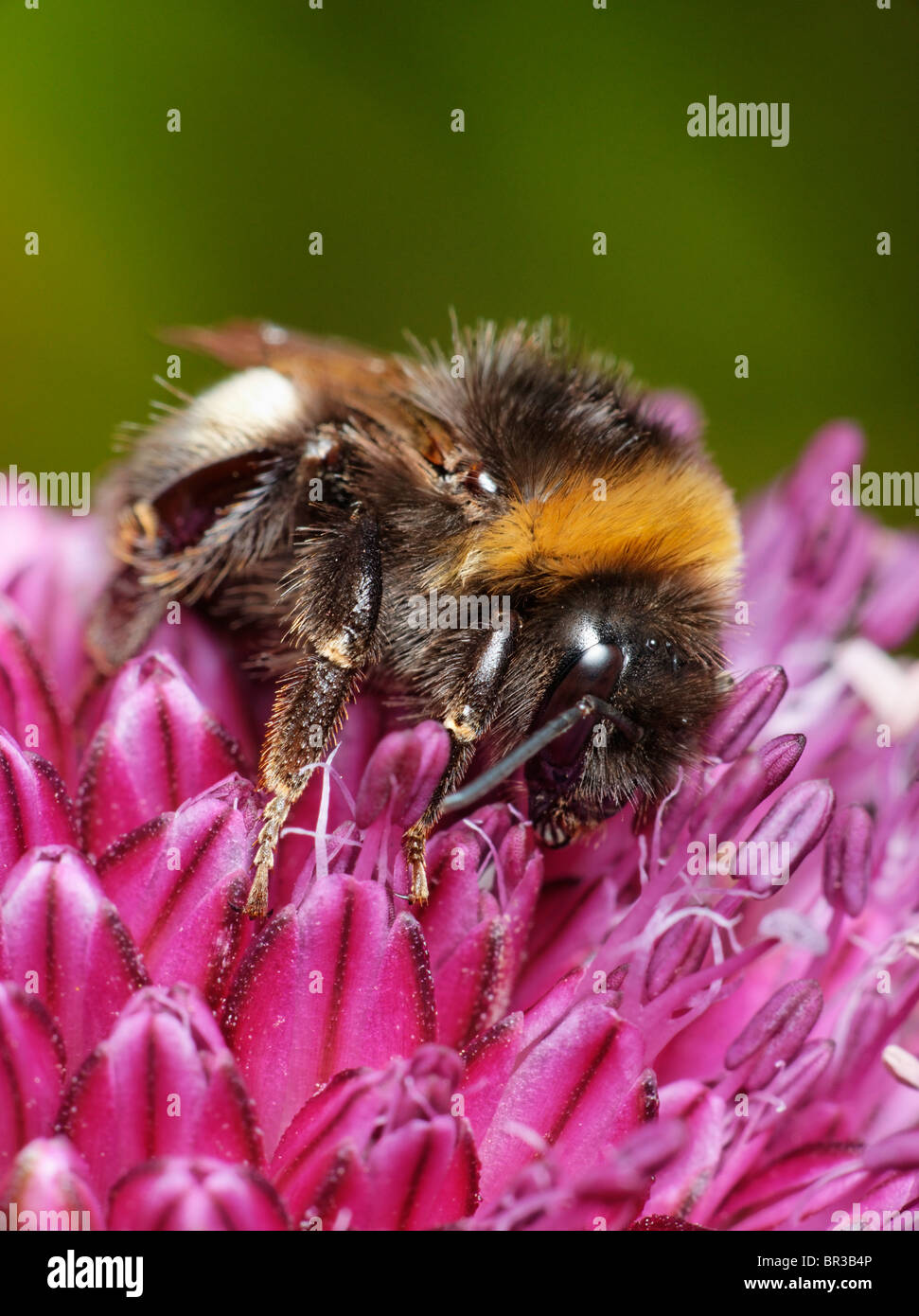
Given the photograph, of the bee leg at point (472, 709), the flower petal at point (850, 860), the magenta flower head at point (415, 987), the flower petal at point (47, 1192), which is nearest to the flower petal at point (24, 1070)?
the magenta flower head at point (415, 987)

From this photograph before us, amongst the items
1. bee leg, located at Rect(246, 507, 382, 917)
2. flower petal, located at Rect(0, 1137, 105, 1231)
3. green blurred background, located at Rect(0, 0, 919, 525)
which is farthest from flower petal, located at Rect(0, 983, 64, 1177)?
green blurred background, located at Rect(0, 0, 919, 525)

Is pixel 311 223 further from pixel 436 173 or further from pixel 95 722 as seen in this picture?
pixel 95 722

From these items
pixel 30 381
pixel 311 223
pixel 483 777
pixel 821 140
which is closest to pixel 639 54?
pixel 821 140

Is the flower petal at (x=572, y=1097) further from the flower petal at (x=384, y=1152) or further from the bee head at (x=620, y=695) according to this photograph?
the bee head at (x=620, y=695)

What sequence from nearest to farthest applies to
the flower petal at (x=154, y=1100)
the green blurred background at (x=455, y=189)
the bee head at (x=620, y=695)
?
the flower petal at (x=154, y=1100) < the bee head at (x=620, y=695) < the green blurred background at (x=455, y=189)

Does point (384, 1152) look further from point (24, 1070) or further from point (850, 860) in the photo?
point (850, 860)

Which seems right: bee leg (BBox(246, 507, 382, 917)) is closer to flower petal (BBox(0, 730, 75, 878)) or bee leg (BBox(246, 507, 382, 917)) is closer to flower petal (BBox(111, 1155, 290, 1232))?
flower petal (BBox(0, 730, 75, 878))
